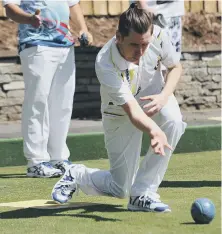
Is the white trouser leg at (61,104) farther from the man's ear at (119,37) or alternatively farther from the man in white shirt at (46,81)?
the man's ear at (119,37)

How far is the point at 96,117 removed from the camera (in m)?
11.9

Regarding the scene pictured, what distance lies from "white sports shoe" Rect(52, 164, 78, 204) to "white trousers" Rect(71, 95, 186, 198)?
0.15ft

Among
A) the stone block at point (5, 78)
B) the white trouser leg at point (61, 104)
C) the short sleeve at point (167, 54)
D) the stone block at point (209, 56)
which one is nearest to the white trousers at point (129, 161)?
the short sleeve at point (167, 54)

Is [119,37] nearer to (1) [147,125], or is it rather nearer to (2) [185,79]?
(1) [147,125]

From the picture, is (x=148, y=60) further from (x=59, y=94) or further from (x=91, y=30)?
(x=91, y=30)

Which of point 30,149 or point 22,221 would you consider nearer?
point 22,221

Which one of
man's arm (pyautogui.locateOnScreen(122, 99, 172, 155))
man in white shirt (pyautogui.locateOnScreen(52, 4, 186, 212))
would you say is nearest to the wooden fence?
man in white shirt (pyautogui.locateOnScreen(52, 4, 186, 212))

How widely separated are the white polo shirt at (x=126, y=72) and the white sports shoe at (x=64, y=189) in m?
0.57

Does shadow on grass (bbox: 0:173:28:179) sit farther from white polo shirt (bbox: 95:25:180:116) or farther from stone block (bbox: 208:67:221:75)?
stone block (bbox: 208:67:221:75)

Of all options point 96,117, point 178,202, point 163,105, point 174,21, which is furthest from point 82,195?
point 96,117

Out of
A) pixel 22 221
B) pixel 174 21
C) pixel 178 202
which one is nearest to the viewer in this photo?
pixel 22 221

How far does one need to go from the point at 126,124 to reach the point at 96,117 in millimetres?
5554

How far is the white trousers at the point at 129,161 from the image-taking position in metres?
6.27

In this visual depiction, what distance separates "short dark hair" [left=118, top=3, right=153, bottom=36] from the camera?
598 cm
